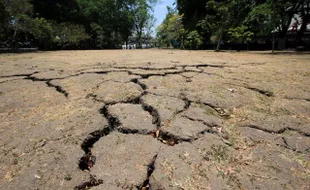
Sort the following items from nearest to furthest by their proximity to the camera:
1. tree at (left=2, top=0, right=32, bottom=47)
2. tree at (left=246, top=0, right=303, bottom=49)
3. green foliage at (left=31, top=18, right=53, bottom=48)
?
tree at (left=246, top=0, right=303, bottom=49) → tree at (left=2, top=0, right=32, bottom=47) → green foliage at (left=31, top=18, right=53, bottom=48)

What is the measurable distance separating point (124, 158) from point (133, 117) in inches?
22.2

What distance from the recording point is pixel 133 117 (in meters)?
1.86

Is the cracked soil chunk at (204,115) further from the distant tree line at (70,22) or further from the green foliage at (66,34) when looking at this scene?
the green foliage at (66,34)

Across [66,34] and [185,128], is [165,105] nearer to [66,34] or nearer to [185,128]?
[185,128]

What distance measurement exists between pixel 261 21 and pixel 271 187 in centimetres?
1107

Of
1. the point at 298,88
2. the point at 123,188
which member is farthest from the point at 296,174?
the point at 298,88

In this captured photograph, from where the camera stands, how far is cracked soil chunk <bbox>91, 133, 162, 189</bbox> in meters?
1.15

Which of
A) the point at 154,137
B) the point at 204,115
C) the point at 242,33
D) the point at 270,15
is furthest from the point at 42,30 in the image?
the point at 154,137

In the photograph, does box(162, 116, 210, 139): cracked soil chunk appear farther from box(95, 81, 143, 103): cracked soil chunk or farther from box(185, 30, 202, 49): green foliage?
box(185, 30, 202, 49): green foliage

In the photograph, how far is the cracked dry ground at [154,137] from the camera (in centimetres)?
117

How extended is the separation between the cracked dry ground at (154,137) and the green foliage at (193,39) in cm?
1639

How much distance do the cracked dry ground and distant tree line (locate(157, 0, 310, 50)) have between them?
29.8 feet

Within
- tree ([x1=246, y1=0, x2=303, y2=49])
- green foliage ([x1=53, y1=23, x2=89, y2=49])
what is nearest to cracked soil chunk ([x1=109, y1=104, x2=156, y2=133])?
tree ([x1=246, y1=0, x2=303, y2=49])

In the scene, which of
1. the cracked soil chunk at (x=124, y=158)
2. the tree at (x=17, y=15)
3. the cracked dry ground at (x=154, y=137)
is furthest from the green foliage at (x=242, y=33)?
the cracked soil chunk at (x=124, y=158)
